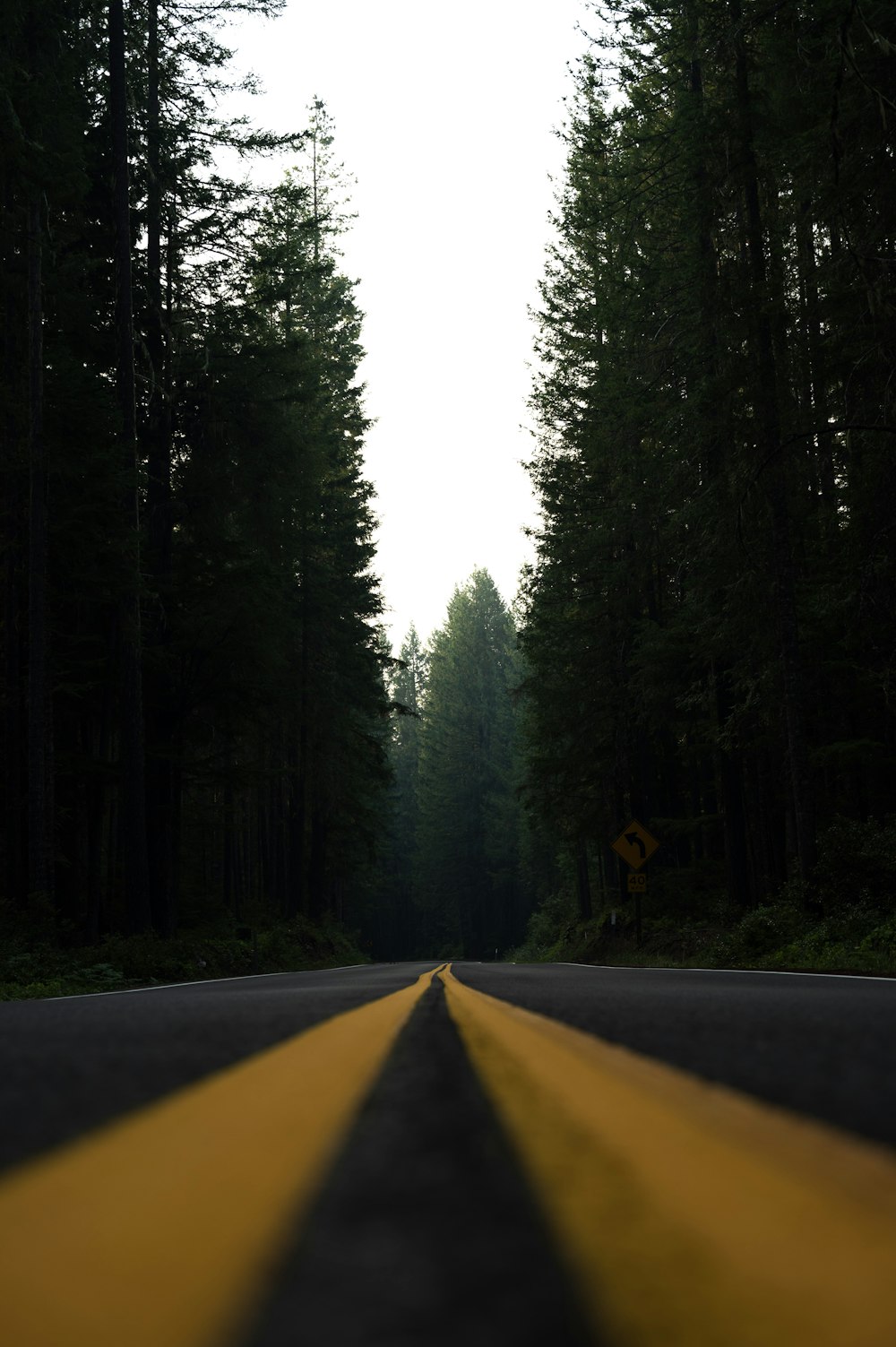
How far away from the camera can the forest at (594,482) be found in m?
14.3

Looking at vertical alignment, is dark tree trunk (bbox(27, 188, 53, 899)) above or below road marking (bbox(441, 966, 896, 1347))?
above

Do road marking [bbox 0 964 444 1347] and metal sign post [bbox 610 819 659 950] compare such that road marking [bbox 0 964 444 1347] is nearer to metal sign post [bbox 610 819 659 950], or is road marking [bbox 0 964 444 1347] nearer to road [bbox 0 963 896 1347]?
road [bbox 0 963 896 1347]

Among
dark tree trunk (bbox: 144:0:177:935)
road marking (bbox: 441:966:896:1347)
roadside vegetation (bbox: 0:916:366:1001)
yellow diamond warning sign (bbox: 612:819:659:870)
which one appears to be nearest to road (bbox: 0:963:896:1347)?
road marking (bbox: 441:966:896:1347)

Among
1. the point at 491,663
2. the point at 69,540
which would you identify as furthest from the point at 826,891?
the point at 491,663

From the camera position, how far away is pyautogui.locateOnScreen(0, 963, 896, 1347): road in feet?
1.83

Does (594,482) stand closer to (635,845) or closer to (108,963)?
(635,845)

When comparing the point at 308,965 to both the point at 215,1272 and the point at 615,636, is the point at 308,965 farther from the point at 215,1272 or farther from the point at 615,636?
the point at 215,1272

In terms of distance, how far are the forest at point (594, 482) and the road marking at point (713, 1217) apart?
756 centimetres

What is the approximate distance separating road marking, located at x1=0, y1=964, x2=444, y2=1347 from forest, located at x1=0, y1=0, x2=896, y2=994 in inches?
304

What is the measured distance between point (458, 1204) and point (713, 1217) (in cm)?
20

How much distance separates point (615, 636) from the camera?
30516 millimetres

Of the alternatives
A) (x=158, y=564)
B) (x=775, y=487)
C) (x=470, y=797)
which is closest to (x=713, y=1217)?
(x=775, y=487)

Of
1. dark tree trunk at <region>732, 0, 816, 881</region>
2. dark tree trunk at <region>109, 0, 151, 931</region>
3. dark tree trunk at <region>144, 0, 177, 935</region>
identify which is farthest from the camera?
dark tree trunk at <region>144, 0, 177, 935</region>

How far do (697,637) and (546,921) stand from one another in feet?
116
